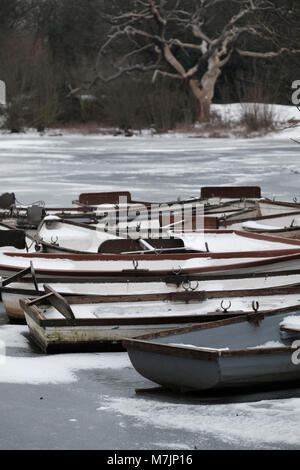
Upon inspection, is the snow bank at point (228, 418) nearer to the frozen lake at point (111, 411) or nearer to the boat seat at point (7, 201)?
the frozen lake at point (111, 411)

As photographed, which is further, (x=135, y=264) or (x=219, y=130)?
(x=219, y=130)

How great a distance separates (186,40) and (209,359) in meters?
43.3

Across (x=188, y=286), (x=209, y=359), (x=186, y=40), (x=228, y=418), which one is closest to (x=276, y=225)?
(x=188, y=286)

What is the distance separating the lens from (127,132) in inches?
1629

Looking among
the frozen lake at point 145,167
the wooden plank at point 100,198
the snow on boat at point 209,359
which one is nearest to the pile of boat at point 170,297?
the snow on boat at point 209,359

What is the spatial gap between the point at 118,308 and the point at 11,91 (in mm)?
35471

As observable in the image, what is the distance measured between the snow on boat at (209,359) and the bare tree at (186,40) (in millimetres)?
35575

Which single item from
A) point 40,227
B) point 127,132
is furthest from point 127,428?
point 127,132

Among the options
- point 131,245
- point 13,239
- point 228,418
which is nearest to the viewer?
point 228,418

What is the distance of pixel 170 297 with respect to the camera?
776cm

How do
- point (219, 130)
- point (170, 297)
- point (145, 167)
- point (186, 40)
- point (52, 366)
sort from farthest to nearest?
point (186, 40), point (219, 130), point (145, 167), point (170, 297), point (52, 366)

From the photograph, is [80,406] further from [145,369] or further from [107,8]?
[107,8]
